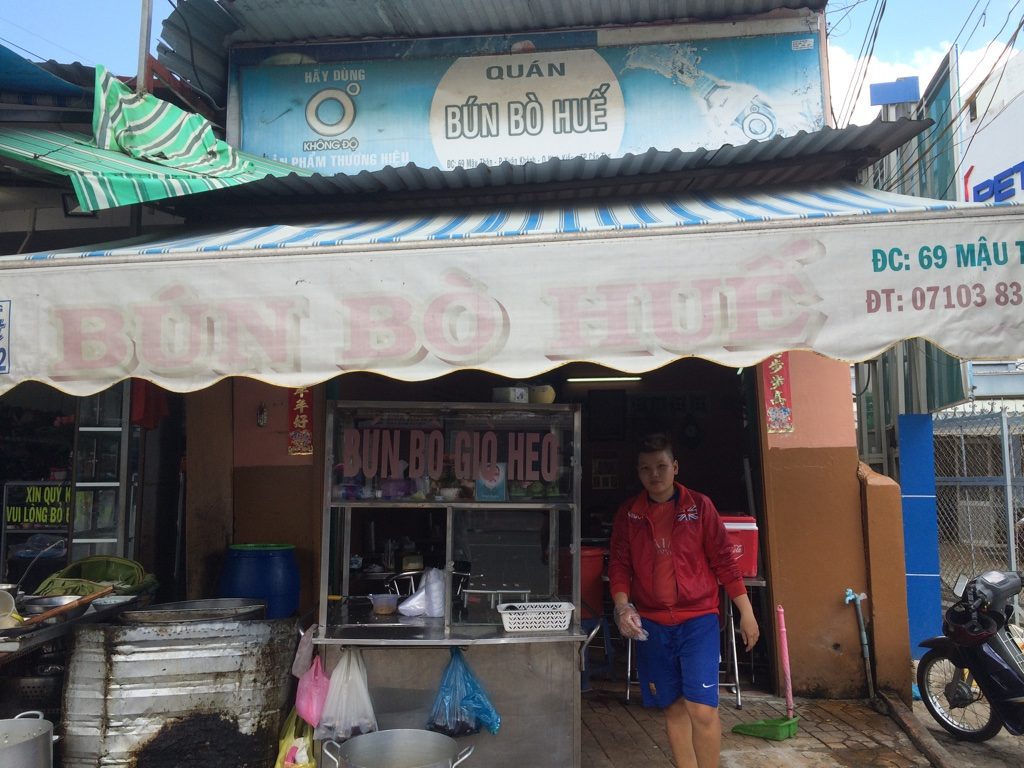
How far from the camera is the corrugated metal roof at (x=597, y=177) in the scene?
464 centimetres

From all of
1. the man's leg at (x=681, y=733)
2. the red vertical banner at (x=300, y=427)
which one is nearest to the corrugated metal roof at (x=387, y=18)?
the red vertical banner at (x=300, y=427)

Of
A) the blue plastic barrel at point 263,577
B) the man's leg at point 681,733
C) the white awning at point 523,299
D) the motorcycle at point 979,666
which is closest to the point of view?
the white awning at point 523,299

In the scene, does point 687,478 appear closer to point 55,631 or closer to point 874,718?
point 874,718

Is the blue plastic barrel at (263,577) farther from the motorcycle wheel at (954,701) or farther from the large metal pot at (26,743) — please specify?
the motorcycle wheel at (954,701)

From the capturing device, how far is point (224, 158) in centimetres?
546

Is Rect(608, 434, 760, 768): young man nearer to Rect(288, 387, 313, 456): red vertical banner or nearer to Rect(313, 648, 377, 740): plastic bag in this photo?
Rect(313, 648, 377, 740): plastic bag

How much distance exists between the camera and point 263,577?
5266mm

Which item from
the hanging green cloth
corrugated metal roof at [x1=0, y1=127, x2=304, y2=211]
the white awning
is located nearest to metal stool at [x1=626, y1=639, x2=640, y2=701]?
the white awning

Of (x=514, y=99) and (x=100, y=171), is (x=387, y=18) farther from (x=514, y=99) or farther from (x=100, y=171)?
(x=100, y=171)

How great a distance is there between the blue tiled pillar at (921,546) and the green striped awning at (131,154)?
5.93 metres

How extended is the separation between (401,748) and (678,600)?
61.7 inches

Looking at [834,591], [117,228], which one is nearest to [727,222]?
[834,591]

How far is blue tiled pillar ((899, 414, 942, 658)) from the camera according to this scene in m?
6.69

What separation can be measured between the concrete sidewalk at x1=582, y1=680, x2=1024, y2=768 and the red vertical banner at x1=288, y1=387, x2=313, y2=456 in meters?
2.87
